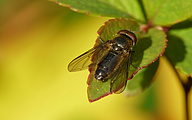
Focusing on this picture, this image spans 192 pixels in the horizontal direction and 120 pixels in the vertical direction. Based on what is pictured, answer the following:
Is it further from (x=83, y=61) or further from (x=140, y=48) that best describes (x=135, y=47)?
(x=83, y=61)

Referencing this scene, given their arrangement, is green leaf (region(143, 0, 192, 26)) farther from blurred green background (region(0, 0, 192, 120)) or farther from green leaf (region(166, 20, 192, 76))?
blurred green background (region(0, 0, 192, 120))

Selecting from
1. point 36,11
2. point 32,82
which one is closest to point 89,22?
point 36,11

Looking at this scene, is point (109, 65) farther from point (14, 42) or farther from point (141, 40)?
point (14, 42)

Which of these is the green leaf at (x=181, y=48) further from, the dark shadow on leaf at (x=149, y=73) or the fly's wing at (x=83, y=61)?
the fly's wing at (x=83, y=61)

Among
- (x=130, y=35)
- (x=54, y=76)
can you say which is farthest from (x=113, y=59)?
(x=54, y=76)

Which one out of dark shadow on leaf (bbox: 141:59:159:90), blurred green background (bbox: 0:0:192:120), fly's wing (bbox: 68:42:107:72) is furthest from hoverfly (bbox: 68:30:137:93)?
blurred green background (bbox: 0:0:192:120)

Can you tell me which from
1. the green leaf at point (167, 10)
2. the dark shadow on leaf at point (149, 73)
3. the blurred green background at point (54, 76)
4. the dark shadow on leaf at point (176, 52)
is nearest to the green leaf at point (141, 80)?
the dark shadow on leaf at point (149, 73)

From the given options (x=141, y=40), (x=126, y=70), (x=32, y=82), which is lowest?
(x=126, y=70)
